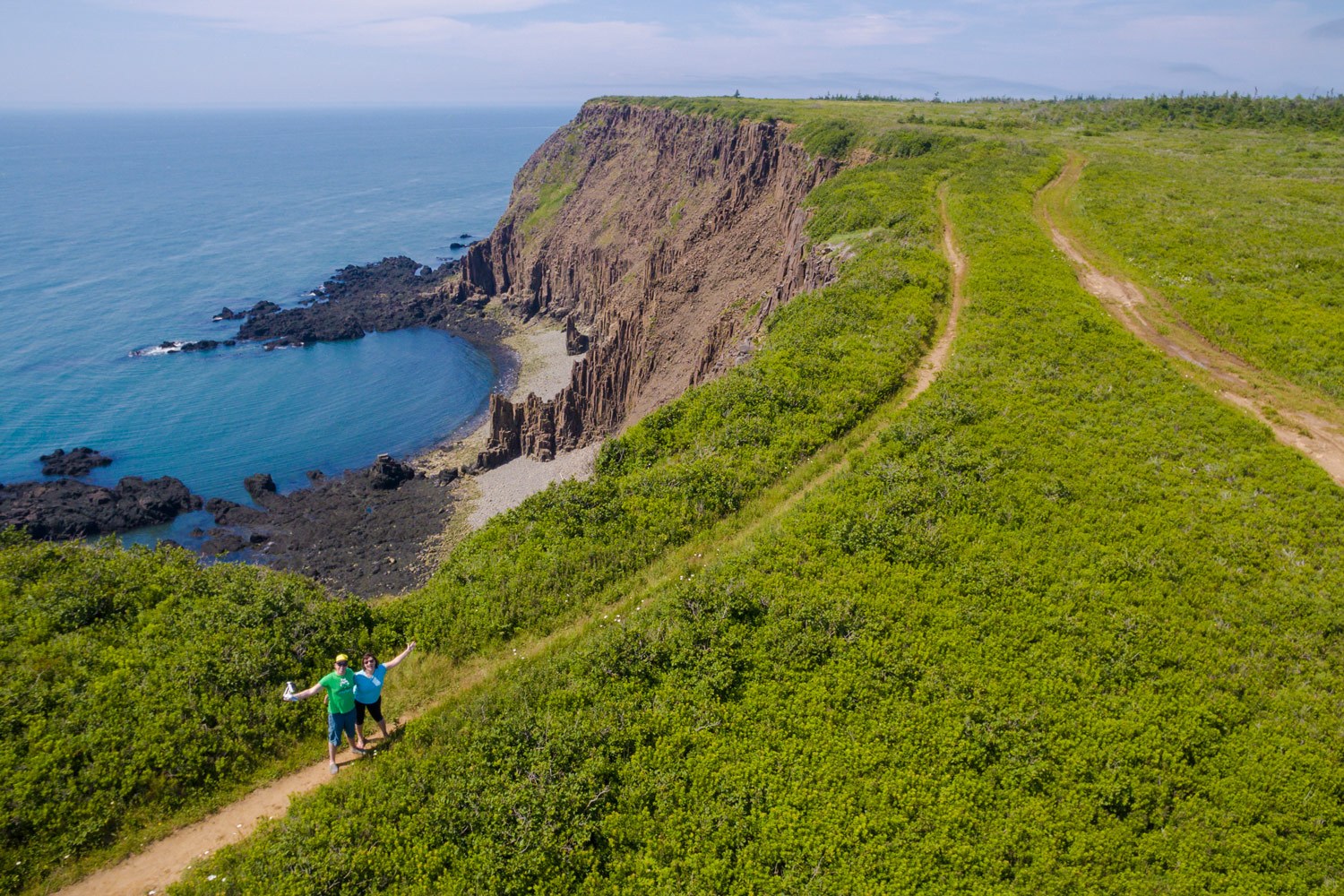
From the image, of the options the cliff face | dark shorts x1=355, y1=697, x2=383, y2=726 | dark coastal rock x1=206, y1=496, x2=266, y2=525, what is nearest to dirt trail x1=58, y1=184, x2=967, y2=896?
dark shorts x1=355, y1=697, x2=383, y2=726

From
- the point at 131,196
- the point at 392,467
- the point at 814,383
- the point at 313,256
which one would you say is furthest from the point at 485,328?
the point at 131,196

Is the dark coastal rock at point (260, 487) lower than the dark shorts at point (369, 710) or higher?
lower

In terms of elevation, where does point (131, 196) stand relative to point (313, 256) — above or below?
above

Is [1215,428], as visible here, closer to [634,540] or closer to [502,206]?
[634,540]

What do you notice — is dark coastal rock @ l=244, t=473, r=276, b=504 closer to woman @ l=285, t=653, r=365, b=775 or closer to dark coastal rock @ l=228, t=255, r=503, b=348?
dark coastal rock @ l=228, t=255, r=503, b=348

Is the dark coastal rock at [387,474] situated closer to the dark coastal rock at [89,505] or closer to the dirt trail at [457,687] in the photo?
the dark coastal rock at [89,505]

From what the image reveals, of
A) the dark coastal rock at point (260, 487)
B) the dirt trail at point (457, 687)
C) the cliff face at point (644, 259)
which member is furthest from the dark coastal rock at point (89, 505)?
the dirt trail at point (457, 687)
